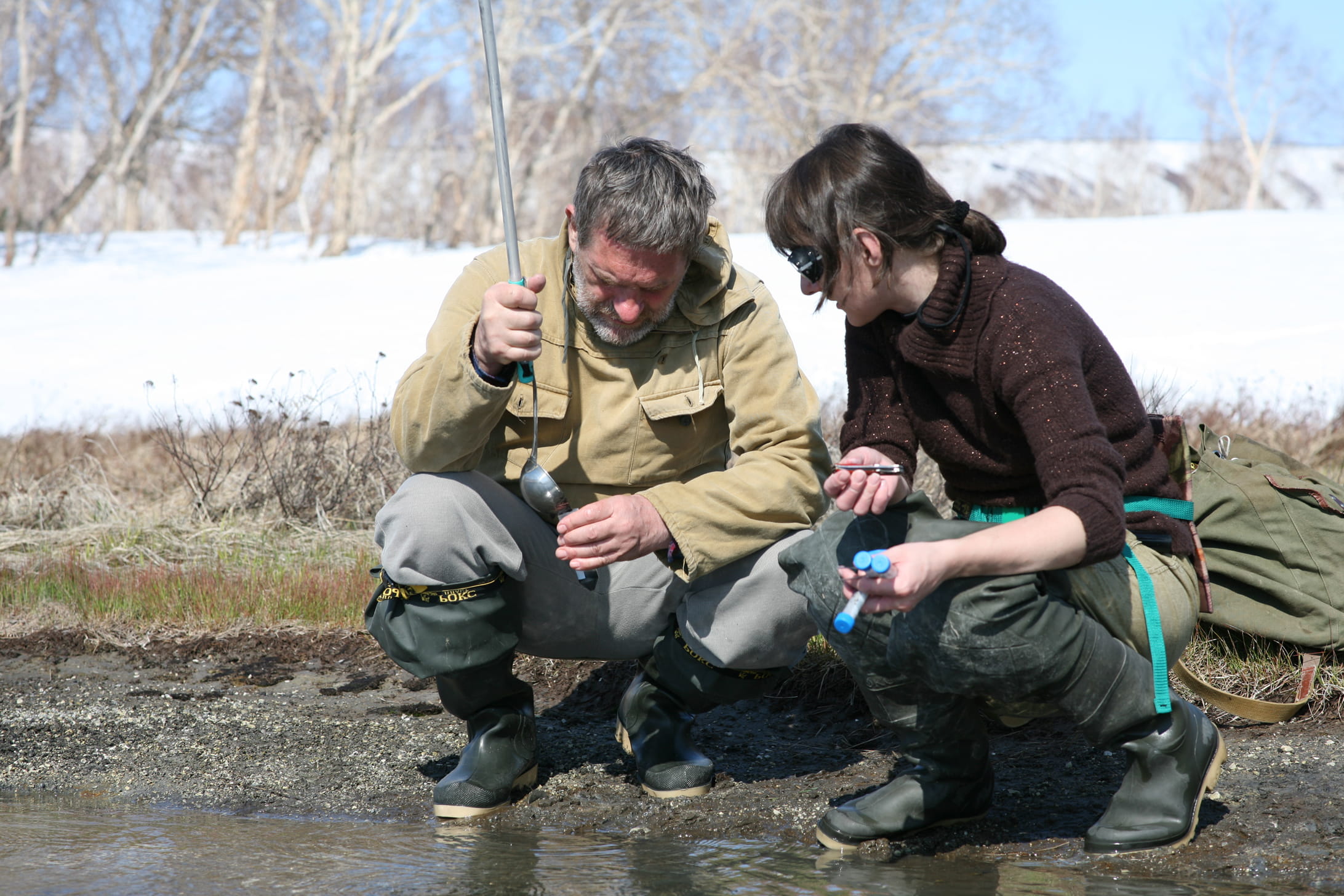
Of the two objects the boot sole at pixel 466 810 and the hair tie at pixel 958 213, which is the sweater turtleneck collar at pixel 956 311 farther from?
the boot sole at pixel 466 810

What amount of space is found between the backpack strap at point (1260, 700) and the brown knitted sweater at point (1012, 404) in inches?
22.7

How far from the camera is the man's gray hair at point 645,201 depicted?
8.54ft

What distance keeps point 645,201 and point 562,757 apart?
1446 millimetres

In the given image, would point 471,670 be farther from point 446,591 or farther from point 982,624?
point 982,624

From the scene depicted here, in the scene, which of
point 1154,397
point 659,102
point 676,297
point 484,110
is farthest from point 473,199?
point 676,297

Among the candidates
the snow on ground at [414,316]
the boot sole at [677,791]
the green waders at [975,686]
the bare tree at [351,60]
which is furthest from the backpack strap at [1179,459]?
the bare tree at [351,60]

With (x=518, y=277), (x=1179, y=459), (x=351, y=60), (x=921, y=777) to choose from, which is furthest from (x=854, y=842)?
(x=351, y=60)

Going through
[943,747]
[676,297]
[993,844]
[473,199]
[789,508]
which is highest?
[473,199]

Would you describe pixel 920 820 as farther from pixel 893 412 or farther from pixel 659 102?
pixel 659 102

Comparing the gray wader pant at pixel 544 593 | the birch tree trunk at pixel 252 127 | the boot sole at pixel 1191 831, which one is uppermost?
the birch tree trunk at pixel 252 127

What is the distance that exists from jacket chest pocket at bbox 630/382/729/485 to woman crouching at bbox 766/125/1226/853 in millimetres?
491

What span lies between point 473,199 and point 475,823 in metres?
28.0

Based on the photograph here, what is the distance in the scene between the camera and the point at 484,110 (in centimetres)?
2753

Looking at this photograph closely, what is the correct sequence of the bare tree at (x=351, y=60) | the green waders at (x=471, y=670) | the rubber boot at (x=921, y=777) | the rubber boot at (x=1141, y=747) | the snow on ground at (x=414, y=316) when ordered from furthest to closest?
the bare tree at (x=351, y=60) → the snow on ground at (x=414, y=316) → the green waders at (x=471, y=670) → the rubber boot at (x=921, y=777) → the rubber boot at (x=1141, y=747)
